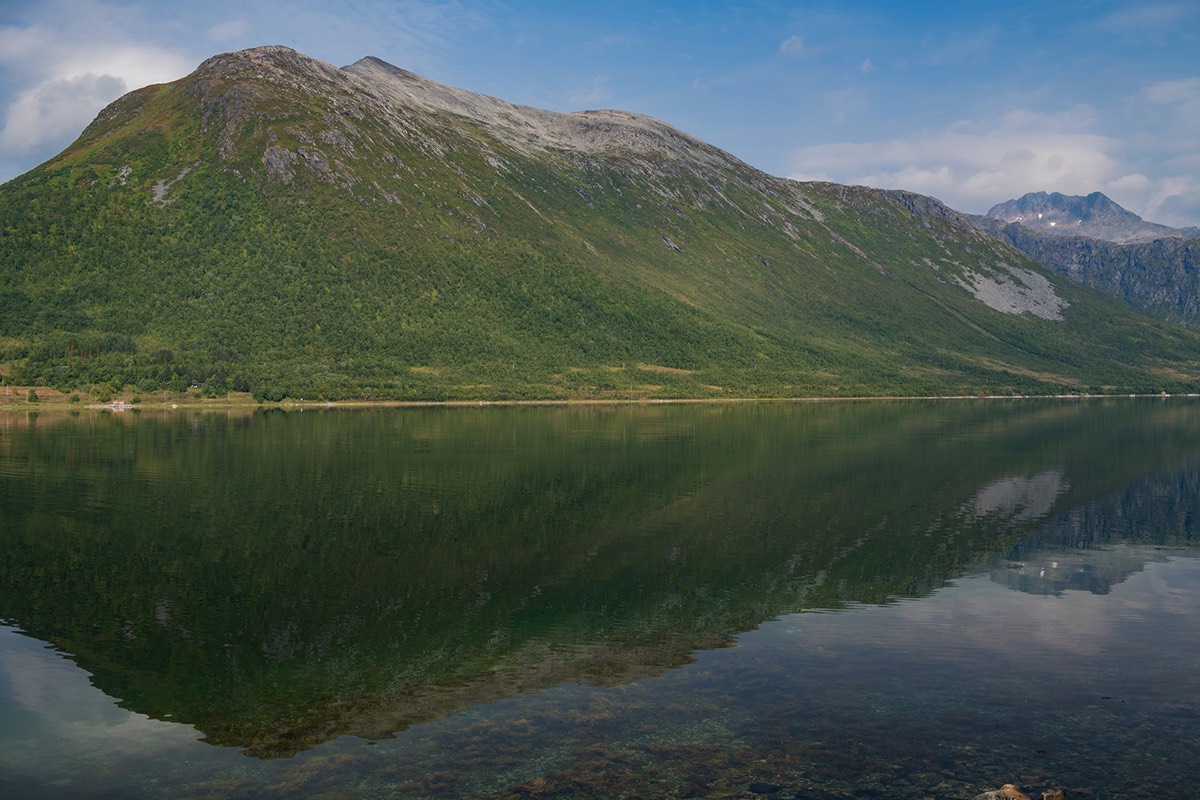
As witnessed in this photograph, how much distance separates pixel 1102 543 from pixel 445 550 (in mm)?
39614

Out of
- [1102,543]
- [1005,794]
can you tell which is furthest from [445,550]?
[1102,543]

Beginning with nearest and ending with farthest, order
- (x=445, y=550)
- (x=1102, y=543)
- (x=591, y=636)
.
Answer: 1. (x=591, y=636)
2. (x=445, y=550)
3. (x=1102, y=543)

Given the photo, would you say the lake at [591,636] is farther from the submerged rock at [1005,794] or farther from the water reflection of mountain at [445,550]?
the submerged rock at [1005,794]

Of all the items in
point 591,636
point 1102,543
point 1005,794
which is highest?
point 1005,794

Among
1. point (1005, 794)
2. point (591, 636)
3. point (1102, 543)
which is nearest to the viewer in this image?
point (1005, 794)

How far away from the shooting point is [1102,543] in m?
56.5

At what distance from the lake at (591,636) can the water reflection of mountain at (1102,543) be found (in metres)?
0.40

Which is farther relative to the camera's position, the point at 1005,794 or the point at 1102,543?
the point at 1102,543

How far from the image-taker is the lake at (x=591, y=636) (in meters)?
24.2

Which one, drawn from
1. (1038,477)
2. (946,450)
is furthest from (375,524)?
(946,450)

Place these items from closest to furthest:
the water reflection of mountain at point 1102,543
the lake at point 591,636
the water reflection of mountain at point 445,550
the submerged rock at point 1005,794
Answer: the submerged rock at point 1005,794, the lake at point 591,636, the water reflection of mountain at point 445,550, the water reflection of mountain at point 1102,543

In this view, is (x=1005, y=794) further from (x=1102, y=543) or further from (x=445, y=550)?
(x=1102, y=543)

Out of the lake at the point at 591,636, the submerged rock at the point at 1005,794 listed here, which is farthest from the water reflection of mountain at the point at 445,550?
the submerged rock at the point at 1005,794

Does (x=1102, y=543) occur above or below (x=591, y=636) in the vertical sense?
above
